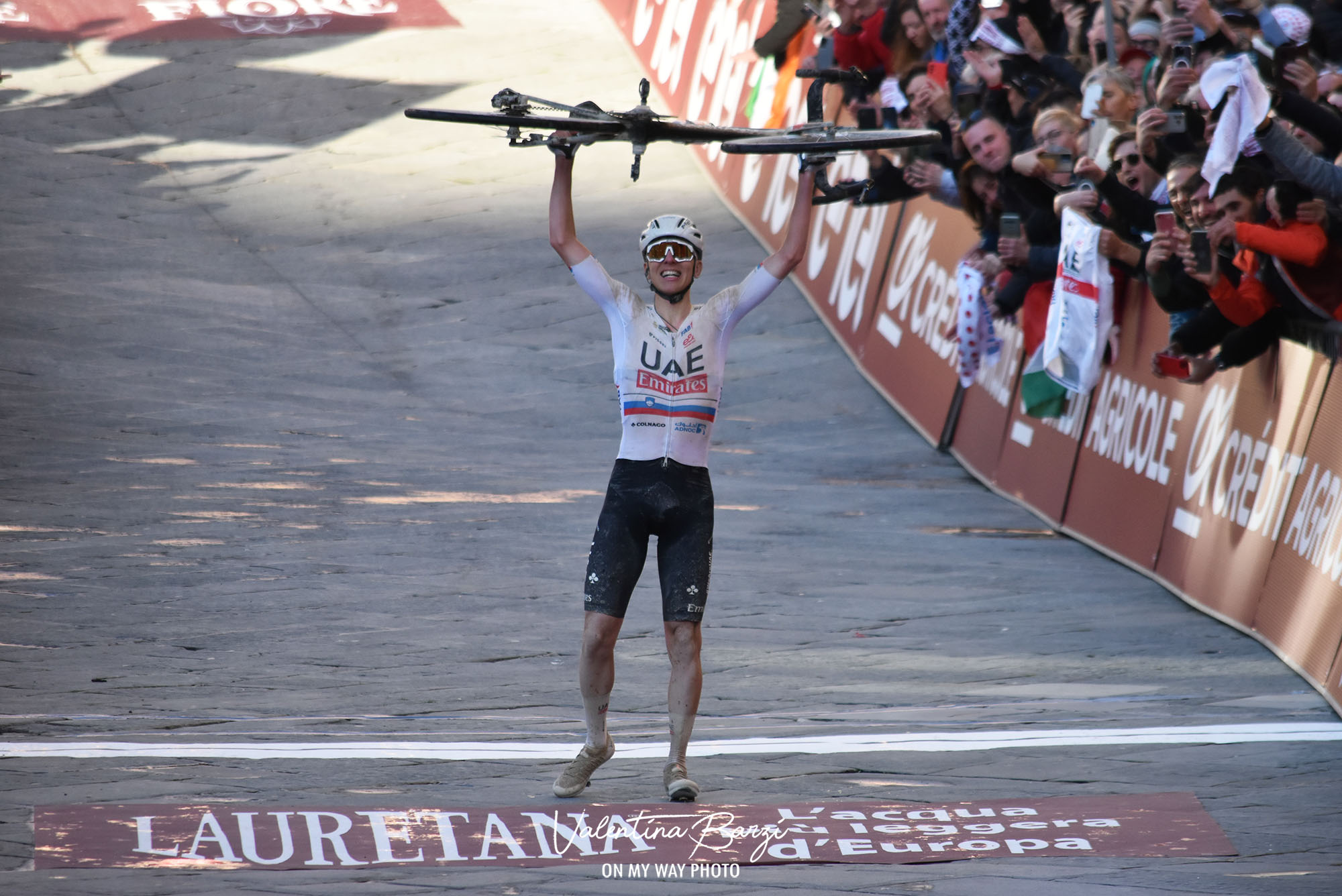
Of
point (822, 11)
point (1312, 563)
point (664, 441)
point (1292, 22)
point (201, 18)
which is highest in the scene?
point (1292, 22)

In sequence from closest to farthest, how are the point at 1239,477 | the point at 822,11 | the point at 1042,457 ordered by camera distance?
the point at 1239,477 < the point at 1042,457 < the point at 822,11

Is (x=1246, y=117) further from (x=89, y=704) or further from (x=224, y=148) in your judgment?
(x=224, y=148)

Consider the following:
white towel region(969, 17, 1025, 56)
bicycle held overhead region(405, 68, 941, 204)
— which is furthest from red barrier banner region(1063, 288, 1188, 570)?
bicycle held overhead region(405, 68, 941, 204)

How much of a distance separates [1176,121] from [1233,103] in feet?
3.51

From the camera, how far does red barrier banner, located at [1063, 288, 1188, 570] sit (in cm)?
1026

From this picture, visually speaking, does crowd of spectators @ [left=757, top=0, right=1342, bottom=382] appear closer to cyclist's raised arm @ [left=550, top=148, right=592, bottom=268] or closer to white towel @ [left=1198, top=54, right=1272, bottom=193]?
white towel @ [left=1198, top=54, right=1272, bottom=193]

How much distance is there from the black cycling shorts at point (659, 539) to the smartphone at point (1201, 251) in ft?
11.6

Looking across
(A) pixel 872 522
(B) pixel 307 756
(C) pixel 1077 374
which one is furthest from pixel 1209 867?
(A) pixel 872 522

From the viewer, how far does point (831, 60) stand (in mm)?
15359

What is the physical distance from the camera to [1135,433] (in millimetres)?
10695

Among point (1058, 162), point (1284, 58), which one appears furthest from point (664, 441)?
point (1058, 162)

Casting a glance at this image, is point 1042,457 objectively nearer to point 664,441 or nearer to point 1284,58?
point 1284,58

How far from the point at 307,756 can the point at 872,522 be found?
591 centimetres

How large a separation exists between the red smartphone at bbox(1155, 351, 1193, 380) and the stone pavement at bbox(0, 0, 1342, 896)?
131cm
